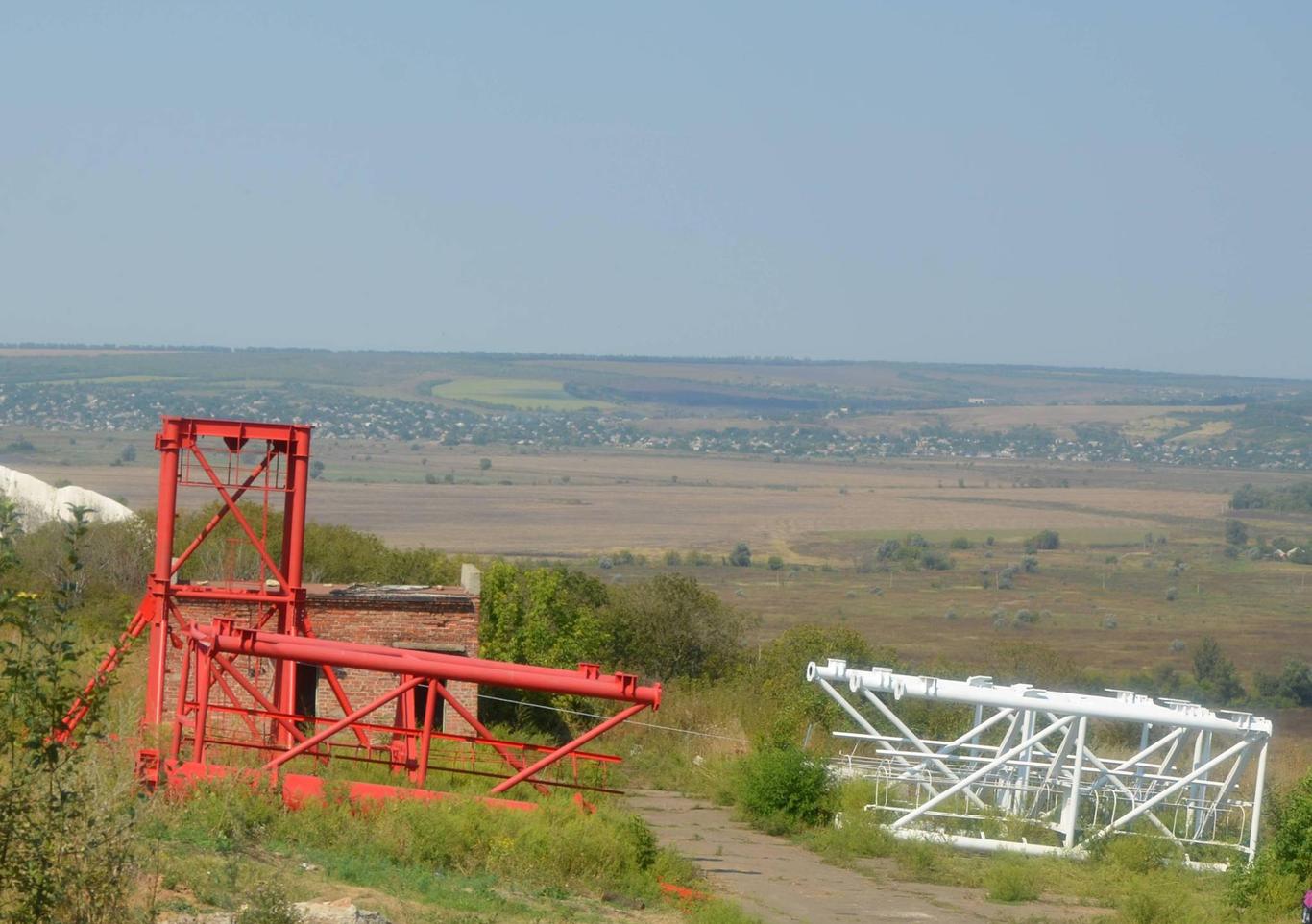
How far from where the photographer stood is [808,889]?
17984 mm

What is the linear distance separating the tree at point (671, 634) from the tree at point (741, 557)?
160ft

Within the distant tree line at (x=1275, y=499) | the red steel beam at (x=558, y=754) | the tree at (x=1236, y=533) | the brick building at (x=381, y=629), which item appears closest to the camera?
the red steel beam at (x=558, y=754)

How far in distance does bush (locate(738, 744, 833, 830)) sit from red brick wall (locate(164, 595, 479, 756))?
457 cm

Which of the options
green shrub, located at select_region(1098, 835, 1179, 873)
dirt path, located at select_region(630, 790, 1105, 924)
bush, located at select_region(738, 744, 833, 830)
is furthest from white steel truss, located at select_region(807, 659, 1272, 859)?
dirt path, located at select_region(630, 790, 1105, 924)

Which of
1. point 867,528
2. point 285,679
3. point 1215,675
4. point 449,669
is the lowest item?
point 867,528

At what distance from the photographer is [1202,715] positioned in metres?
22.0

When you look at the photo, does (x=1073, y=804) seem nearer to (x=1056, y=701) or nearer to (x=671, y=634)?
(x=1056, y=701)

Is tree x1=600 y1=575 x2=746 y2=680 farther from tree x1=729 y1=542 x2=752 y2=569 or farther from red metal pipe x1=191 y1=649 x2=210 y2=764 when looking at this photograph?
tree x1=729 y1=542 x2=752 y2=569

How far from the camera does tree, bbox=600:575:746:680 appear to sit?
3962 centimetres

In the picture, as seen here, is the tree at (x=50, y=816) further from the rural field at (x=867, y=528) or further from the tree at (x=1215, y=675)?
the rural field at (x=867, y=528)

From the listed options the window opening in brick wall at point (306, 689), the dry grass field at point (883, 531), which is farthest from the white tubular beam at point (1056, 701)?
the dry grass field at point (883, 531)

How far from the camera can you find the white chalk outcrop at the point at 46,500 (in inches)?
1930

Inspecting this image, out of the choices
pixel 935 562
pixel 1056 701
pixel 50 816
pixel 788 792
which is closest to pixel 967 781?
pixel 1056 701

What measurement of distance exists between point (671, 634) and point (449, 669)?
77.2ft
